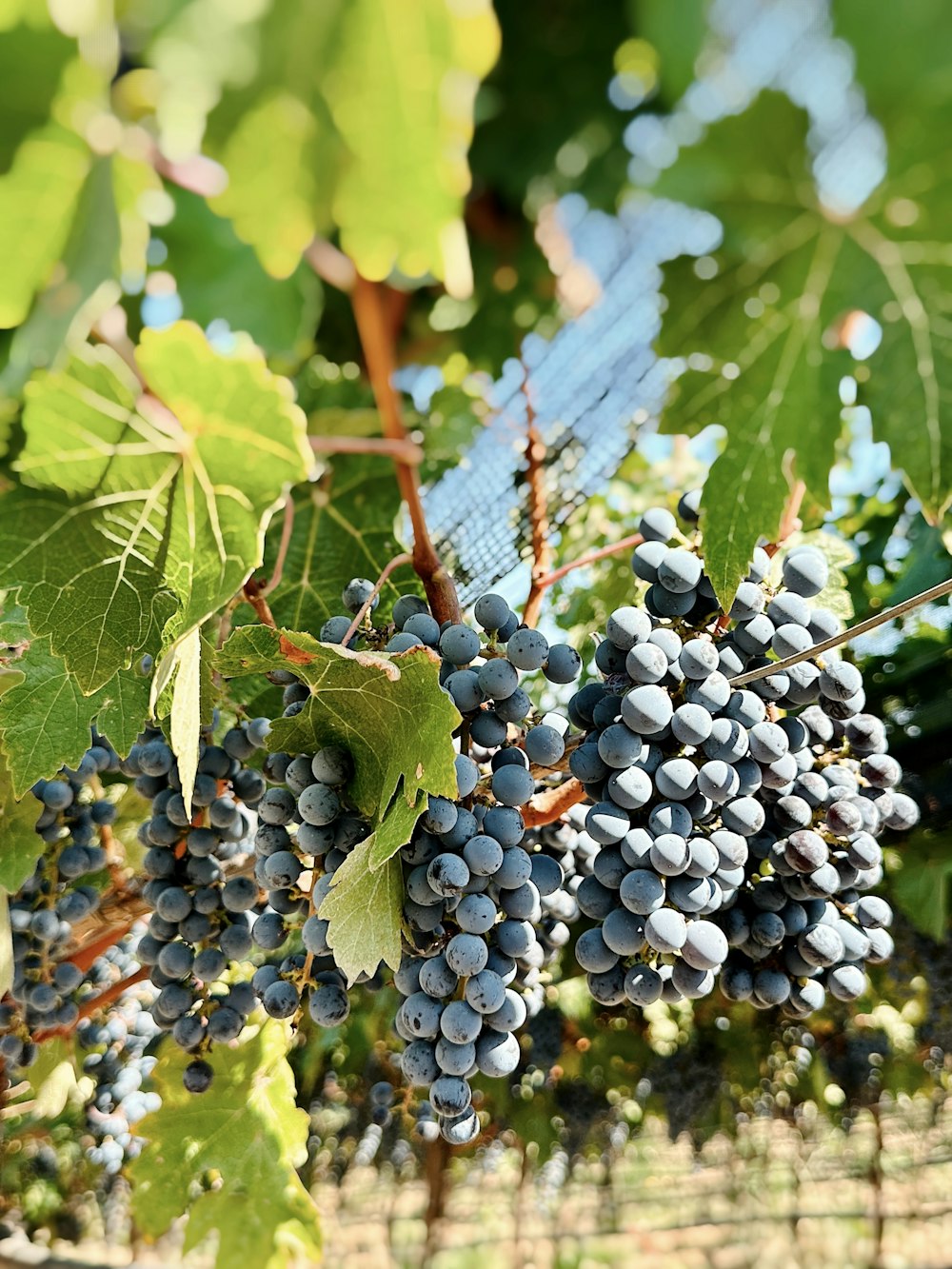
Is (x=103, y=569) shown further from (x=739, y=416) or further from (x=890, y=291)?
(x=890, y=291)

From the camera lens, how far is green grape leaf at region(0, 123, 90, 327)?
490mm

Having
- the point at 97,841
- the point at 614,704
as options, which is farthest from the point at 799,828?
the point at 97,841

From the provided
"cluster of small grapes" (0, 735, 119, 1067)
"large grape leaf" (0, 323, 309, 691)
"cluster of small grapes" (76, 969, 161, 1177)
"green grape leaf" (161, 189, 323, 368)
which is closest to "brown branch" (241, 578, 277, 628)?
"large grape leaf" (0, 323, 309, 691)

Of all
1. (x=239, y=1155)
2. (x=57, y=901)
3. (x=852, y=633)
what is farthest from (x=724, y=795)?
(x=57, y=901)

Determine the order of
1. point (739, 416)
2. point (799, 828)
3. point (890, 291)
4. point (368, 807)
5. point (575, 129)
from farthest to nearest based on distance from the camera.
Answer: point (799, 828)
point (368, 807)
point (739, 416)
point (890, 291)
point (575, 129)

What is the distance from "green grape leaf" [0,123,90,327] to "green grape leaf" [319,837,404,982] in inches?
24.7

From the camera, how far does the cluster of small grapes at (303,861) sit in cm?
105

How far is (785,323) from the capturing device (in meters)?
0.68

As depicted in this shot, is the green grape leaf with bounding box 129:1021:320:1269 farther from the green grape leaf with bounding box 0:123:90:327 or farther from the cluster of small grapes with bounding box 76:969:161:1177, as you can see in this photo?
the green grape leaf with bounding box 0:123:90:327

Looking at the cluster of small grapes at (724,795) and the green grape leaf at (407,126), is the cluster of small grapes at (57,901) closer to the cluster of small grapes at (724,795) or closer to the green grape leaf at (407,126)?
the cluster of small grapes at (724,795)

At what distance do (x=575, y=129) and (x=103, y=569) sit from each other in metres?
0.66

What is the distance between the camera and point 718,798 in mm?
1079

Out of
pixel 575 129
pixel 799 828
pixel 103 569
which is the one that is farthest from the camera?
pixel 799 828

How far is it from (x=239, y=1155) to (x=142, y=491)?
131 centimetres
